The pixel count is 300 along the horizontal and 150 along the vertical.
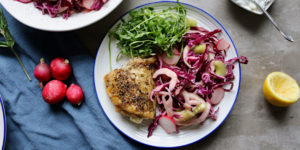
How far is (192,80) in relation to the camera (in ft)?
8.07

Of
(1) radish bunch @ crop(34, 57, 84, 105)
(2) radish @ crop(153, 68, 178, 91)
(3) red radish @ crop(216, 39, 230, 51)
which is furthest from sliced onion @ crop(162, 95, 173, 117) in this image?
(1) radish bunch @ crop(34, 57, 84, 105)

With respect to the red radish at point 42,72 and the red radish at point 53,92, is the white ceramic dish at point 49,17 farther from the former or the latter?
the red radish at point 53,92

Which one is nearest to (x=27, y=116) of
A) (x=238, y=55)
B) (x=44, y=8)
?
(x=44, y=8)

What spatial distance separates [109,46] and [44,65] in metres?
0.73

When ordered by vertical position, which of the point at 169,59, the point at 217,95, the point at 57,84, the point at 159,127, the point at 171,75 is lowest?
the point at 159,127

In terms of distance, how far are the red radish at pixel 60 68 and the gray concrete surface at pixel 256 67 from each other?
320mm

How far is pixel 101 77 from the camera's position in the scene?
8.36 ft

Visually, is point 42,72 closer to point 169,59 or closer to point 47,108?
point 47,108

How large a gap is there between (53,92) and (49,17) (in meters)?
0.76

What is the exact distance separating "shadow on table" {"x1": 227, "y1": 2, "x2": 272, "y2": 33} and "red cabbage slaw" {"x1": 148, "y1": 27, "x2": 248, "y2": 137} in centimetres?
41

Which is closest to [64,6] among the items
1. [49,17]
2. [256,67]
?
[49,17]

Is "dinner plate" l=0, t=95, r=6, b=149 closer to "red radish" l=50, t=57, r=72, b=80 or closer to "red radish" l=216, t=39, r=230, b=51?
"red radish" l=50, t=57, r=72, b=80

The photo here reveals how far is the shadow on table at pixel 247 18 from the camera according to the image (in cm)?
274

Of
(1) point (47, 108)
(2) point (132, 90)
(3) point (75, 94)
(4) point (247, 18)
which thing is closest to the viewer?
(2) point (132, 90)
